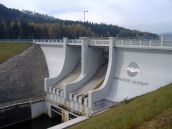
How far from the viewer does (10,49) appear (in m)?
40.7

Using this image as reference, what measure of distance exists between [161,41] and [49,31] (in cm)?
6572

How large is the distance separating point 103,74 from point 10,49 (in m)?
20.2

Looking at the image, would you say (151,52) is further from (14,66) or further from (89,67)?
(14,66)

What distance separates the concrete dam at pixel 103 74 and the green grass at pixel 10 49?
24.3ft

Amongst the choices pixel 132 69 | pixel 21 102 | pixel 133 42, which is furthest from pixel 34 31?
pixel 132 69

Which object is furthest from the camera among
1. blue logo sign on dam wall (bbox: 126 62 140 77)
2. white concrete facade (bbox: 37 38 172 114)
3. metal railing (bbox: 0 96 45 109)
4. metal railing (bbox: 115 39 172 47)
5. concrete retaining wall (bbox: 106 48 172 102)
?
metal railing (bbox: 0 96 45 109)

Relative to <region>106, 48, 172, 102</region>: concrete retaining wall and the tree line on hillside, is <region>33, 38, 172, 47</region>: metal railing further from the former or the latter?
the tree line on hillside

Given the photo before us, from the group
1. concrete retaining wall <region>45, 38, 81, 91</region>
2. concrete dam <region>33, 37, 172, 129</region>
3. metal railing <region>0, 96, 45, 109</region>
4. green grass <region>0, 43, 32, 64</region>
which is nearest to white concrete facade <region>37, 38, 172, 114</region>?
concrete dam <region>33, 37, 172, 129</region>

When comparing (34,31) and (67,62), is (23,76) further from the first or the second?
(34,31)

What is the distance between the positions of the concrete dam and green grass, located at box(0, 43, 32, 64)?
7.42 m

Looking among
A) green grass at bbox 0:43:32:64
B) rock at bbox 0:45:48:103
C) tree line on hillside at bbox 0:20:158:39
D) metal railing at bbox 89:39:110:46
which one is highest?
tree line on hillside at bbox 0:20:158:39

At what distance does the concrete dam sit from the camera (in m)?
20.5

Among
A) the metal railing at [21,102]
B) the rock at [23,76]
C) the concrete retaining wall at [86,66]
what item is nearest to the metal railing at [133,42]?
the concrete retaining wall at [86,66]

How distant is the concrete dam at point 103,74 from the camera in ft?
67.2
